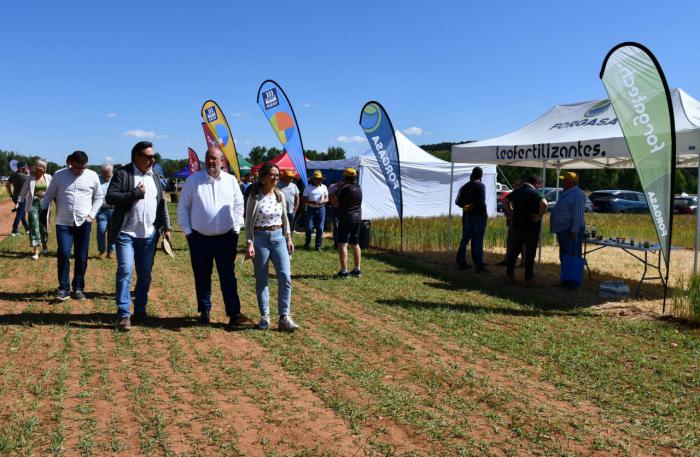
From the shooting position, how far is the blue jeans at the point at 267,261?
548 cm

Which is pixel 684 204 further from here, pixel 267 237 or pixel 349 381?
pixel 349 381

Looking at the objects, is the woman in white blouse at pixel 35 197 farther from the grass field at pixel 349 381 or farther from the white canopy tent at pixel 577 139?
the white canopy tent at pixel 577 139

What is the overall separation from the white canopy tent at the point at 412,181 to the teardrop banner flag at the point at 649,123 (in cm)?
1253

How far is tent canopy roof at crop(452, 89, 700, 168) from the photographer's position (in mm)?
8497

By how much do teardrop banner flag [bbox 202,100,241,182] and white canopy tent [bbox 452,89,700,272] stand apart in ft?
21.7

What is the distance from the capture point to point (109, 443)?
123 inches

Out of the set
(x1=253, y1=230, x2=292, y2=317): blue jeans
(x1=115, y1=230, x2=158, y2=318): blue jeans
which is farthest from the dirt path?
(x1=115, y1=230, x2=158, y2=318): blue jeans

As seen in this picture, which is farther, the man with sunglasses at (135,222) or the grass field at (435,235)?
the grass field at (435,235)

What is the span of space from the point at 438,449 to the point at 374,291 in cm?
469

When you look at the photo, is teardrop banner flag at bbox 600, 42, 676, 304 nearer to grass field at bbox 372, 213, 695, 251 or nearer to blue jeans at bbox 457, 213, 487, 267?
blue jeans at bbox 457, 213, 487, 267

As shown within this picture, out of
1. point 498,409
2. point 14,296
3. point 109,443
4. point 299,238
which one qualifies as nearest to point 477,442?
point 498,409

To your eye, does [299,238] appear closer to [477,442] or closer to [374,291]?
[374,291]

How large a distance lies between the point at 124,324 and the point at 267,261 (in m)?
1.44

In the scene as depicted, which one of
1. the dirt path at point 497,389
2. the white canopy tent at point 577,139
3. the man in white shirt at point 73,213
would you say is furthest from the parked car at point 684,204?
the man in white shirt at point 73,213
